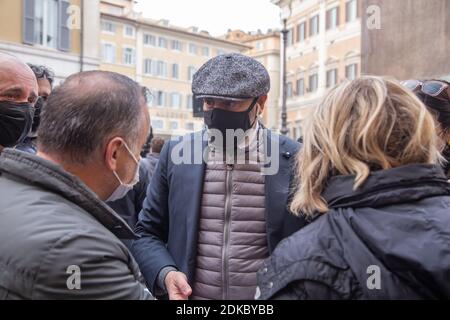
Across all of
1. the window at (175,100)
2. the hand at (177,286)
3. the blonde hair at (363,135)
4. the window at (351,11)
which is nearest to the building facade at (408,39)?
the hand at (177,286)

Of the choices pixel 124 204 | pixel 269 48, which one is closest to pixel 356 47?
pixel 269 48

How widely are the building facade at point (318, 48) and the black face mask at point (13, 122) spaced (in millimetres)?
26563

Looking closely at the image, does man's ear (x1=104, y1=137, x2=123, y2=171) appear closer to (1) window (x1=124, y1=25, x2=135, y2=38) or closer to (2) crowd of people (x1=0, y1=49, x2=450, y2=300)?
(2) crowd of people (x1=0, y1=49, x2=450, y2=300)

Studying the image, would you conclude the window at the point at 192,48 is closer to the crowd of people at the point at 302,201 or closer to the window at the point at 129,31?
the window at the point at 129,31

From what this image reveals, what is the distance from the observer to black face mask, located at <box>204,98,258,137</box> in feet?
8.27

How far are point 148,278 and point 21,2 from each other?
618 inches

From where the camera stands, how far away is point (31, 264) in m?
1.30

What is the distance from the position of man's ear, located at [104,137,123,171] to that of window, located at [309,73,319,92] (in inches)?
1306

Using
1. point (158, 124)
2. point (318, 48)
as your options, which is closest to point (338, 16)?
point (318, 48)

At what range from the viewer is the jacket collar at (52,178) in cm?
147

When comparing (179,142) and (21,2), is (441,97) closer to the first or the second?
(179,142)

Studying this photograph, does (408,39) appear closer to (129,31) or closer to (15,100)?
(15,100)

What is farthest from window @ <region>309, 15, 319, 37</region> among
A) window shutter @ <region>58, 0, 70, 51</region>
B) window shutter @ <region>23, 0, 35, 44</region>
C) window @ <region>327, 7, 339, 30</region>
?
window shutter @ <region>23, 0, 35, 44</region>

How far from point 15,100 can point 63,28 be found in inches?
592
